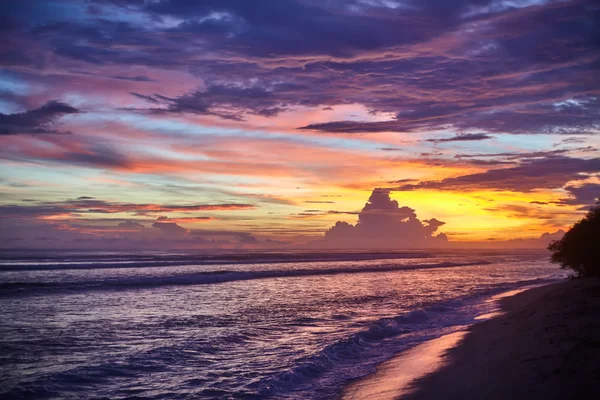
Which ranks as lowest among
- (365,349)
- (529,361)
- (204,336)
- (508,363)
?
(365,349)

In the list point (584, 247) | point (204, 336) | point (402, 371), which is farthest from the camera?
point (584, 247)

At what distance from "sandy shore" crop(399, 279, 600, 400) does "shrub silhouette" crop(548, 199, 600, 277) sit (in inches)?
505

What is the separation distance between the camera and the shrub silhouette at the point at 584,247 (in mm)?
30075

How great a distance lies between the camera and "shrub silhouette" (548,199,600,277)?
30.1 metres

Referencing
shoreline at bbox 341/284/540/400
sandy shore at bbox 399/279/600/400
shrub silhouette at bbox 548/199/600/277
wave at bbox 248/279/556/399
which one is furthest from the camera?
shrub silhouette at bbox 548/199/600/277

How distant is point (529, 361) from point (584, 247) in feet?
76.7

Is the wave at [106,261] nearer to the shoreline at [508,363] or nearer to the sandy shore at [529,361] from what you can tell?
the shoreline at [508,363]

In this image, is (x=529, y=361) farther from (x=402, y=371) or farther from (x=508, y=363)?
(x=402, y=371)

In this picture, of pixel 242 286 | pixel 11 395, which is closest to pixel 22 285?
pixel 242 286

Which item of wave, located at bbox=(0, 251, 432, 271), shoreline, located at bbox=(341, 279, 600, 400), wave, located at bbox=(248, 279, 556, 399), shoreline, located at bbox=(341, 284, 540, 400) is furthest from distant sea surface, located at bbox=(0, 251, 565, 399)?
wave, located at bbox=(0, 251, 432, 271)

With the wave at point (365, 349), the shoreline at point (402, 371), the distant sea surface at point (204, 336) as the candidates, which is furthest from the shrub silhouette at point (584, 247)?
the shoreline at point (402, 371)

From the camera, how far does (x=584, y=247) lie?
3088 centimetres

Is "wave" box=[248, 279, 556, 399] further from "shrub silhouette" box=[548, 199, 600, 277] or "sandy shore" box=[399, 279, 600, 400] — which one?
"shrub silhouette" box=[548, 199, 600, 277]

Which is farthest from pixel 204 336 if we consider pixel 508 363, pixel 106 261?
pixel 106 261
